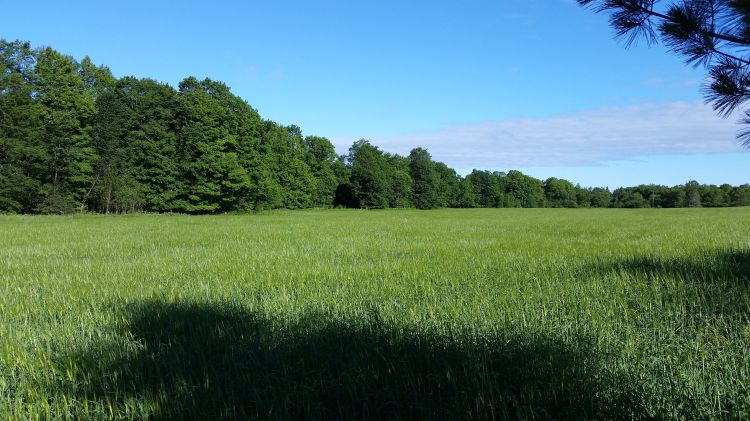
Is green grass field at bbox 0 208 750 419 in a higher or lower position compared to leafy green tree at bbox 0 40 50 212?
lower

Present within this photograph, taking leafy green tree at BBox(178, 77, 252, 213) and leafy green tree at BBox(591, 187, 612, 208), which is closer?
leafy green tree at BBox(178, 77, 252, 213)

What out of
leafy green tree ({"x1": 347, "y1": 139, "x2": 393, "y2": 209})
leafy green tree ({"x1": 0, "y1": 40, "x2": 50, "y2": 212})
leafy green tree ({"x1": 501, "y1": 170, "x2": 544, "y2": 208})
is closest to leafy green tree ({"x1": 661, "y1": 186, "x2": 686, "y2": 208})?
leafy green tree ({"x1": 501, "y1": 170, "x2": 544, "y2": 208})

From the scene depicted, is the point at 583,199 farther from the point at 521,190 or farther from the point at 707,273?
the point at 707,273

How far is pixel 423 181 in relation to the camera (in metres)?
91.4

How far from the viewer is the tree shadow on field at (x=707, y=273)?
4562 millimetres

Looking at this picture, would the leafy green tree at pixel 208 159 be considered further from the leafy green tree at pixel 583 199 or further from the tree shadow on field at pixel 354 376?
the leafy green tree at pixel 583 199

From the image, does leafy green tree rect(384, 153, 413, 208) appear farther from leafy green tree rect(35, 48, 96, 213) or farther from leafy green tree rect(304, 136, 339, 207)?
leafy green tree rect(35, 48, 96, 213)

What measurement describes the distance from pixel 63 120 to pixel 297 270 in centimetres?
4395

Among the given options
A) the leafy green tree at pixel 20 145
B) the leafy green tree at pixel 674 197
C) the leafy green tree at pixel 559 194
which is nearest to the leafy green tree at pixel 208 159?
the leafy green tree at pixel 20 145

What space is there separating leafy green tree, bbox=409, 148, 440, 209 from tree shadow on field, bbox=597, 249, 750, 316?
80.4m

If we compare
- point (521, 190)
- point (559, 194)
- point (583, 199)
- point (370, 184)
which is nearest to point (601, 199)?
point (583, 199)

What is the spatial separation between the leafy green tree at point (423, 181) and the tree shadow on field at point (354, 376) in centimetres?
8606

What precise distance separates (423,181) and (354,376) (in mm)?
89435

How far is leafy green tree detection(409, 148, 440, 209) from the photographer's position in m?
89.7
